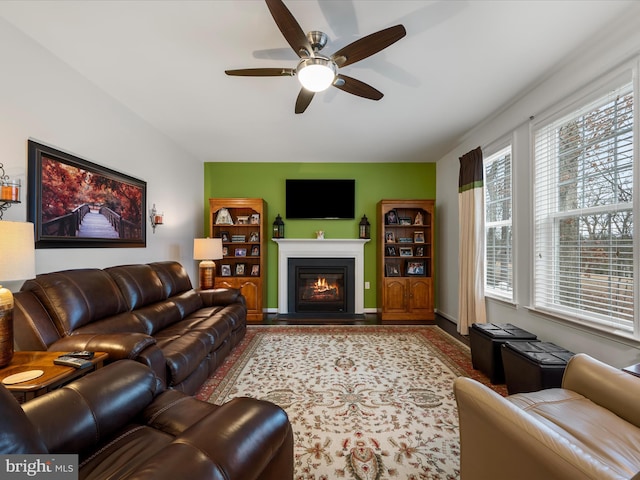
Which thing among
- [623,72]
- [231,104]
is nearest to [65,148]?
[231,104]

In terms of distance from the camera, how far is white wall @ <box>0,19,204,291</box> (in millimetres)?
1921

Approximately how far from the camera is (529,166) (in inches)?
107

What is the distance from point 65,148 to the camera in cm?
232

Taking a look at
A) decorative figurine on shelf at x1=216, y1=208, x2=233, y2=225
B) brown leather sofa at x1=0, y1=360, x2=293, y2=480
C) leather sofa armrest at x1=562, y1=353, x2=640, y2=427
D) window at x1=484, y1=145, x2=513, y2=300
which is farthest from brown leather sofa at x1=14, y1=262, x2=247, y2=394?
window at x1=484, y1=145, x2=513, y2=300

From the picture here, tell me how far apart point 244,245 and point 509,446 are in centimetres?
453

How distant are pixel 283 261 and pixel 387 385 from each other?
288 centimetres

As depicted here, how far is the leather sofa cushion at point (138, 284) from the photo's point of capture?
2.45 meters

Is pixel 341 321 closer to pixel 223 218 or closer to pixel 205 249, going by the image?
pixel 205 249

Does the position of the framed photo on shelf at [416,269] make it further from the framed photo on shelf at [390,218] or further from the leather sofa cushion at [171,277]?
the leather sofa cushion at [171,277]

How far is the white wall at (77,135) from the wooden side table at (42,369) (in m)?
0.74

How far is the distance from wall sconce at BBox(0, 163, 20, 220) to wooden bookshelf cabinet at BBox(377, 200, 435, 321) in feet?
13.6

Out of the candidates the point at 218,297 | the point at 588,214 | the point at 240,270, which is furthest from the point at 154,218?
the point at 588,214

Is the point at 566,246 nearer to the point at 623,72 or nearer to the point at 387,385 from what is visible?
the point at 623,72

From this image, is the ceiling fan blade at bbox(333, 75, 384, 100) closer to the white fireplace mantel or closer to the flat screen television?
the flat screen television
